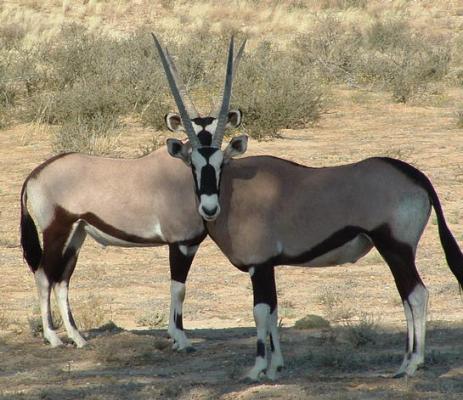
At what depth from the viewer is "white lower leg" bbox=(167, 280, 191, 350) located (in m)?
8.03

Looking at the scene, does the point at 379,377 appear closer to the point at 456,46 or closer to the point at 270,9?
the point at 456,46

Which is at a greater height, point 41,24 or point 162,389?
point 162,389

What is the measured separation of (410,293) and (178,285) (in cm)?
198

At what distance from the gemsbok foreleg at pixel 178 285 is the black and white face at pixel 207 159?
1.11 m

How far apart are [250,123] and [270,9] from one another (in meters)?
23.7

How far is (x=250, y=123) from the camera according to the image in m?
19.0

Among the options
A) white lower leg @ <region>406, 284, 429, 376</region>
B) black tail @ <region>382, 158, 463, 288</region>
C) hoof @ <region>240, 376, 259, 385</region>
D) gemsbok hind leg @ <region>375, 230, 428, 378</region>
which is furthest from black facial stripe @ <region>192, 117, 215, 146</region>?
white lower leg @ <region>406, 284, 429, 376</region>

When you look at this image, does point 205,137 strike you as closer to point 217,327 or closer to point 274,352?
point 274,352

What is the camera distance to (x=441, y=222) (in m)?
7.06

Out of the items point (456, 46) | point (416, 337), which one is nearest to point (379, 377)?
point (416, 337)

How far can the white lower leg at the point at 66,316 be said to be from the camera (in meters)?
8.35

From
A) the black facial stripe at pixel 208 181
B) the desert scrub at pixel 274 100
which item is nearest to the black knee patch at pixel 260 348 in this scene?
the black facial stripe at pixel 208 181

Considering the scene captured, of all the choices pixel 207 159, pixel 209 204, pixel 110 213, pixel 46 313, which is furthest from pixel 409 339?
pixel 46 313

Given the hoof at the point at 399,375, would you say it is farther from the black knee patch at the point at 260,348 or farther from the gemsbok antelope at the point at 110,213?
the gemsbok antelope at the point at 110,213
